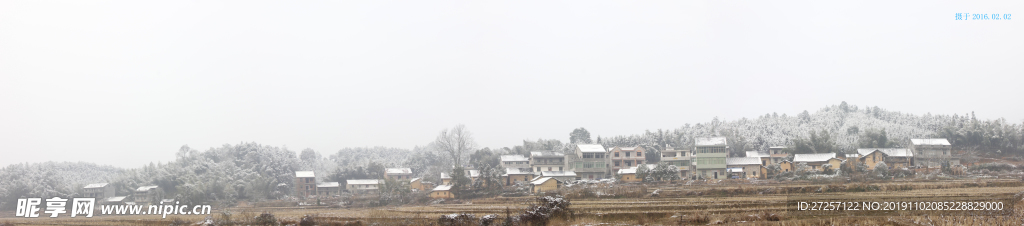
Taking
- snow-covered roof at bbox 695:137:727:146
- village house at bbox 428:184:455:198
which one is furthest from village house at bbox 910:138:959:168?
village house at bbox 428:184:455:198

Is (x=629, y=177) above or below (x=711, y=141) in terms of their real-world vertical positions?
below

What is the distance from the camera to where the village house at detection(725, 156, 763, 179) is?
59062mm

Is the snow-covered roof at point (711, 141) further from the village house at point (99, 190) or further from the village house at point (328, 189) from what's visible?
the village house at point (99, 190)

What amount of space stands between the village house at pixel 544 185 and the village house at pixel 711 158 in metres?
14.1

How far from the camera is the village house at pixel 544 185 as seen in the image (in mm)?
52719

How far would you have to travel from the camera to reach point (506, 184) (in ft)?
207

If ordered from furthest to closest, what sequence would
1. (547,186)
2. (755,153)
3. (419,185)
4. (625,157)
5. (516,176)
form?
1. (755,153)
2. (625,157)
3. (419,185)
4. (516,176)
5. (547,186)

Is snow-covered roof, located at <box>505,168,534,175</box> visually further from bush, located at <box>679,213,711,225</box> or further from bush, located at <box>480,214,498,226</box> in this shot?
bush, located at <box>679,213,711,225</box>

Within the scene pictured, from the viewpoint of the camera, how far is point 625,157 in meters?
67.6

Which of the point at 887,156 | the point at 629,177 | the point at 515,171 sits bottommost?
the point at 629,177

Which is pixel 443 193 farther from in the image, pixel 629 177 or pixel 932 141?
pixel 932 141

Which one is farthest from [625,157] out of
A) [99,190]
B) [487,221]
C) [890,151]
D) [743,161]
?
[99,190]

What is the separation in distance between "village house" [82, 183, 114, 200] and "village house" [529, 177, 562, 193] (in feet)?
140

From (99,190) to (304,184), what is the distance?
63.9ft
